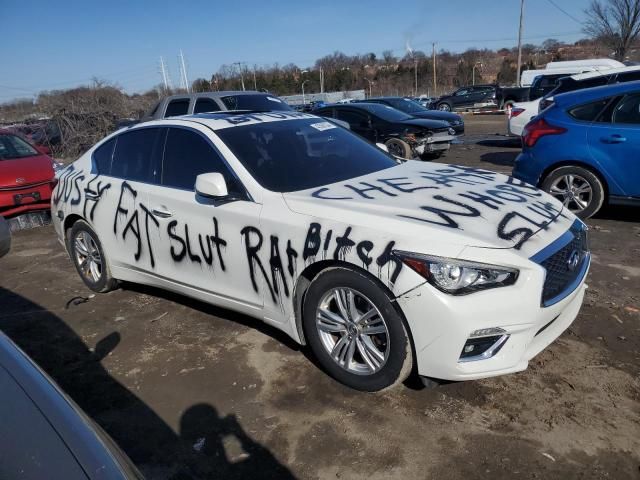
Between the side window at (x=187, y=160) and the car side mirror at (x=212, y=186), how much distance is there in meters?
0.20

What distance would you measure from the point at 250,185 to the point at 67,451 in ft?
7.28

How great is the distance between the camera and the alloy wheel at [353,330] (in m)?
2.96

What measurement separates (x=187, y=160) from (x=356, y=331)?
1.97m

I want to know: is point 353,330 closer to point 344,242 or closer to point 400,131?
point 344,242

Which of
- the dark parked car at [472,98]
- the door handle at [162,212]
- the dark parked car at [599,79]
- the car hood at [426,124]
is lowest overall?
the dark parked car at [472,98]

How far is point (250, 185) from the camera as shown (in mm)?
3484

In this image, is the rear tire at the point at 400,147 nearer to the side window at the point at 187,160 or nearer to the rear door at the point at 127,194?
the rear door at the point at 127,194

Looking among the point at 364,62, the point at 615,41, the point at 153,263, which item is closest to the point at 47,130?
the point at 153,263

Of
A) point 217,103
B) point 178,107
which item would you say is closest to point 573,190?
point 217,103

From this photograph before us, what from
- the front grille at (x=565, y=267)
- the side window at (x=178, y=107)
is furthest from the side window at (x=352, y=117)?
the front grille at (x=565, y=267)

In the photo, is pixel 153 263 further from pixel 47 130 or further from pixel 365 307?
pixel 47 130

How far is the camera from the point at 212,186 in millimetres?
3365

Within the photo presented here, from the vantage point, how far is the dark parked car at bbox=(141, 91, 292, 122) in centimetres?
975

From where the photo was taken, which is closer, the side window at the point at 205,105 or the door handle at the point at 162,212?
the door handle at the point at 162,212
